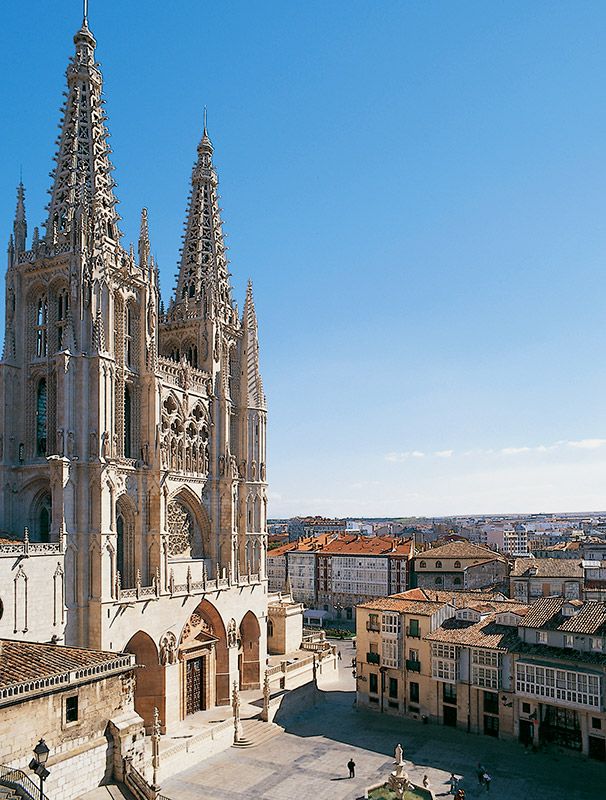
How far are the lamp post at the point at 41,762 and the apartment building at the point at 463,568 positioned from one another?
2876 inches

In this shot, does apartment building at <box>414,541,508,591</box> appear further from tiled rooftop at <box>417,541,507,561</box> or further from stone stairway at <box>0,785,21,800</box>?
stone stairway at <box>0,785,21,800</box>

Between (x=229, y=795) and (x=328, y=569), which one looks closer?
(x=229, y=795)

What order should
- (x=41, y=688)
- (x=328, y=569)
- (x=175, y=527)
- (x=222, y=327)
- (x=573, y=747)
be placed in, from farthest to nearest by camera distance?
(x=328, y=569), (x=222, y=327), (x=175, y=527), (x=573, y=747), (x=41, y=688)

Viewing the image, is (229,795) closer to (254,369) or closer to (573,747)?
(573,747)

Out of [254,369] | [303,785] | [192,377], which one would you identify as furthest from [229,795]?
[254,369]

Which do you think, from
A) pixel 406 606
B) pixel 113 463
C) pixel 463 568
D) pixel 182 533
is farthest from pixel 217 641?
pixel 463 568

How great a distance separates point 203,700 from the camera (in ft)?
184

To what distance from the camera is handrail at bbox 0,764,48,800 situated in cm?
1939

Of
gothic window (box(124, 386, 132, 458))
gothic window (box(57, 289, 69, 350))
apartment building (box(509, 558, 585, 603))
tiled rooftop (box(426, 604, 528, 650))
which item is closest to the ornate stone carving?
gothic window (box(124, 386, 132, 458))

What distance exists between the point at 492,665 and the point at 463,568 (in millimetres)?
39248

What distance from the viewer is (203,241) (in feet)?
224

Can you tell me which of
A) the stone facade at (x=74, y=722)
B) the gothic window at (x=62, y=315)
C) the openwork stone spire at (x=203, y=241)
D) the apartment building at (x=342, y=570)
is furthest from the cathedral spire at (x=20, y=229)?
the apartment building at (x=342, y=570)

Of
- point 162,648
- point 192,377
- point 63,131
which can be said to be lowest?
point 162,648

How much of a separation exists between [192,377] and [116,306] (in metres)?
10.6
